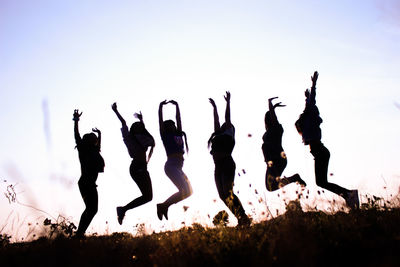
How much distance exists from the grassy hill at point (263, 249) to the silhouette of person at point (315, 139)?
192cm

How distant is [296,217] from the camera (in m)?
4.68

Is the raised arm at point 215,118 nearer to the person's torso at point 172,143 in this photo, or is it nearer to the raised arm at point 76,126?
the person's torso at point 172,143

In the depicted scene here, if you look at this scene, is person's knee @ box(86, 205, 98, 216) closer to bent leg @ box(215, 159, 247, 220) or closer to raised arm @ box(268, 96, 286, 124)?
bent leg @ box(215, 159, 247, 220)

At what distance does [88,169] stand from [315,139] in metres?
4.34

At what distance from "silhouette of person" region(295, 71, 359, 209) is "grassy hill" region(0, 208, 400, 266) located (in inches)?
75.5

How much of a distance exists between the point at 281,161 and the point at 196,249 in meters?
4.29

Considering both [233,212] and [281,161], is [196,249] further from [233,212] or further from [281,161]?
[281,161]

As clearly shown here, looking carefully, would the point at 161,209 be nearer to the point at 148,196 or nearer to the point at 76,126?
the point at 148,196

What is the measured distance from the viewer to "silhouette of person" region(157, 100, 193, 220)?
7551 millimetres

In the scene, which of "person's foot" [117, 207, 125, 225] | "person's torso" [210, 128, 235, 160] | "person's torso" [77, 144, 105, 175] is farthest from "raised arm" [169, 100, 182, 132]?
"person's foot" [117, 207, 125, 225]

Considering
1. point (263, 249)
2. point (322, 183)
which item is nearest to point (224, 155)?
point (322, 183)

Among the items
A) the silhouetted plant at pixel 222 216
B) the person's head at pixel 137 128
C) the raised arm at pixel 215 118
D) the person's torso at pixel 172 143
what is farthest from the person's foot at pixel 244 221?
A: the person's head at pixel 137 128

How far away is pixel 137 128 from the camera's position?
8070mm

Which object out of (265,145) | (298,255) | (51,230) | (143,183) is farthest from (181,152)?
(298,255)
